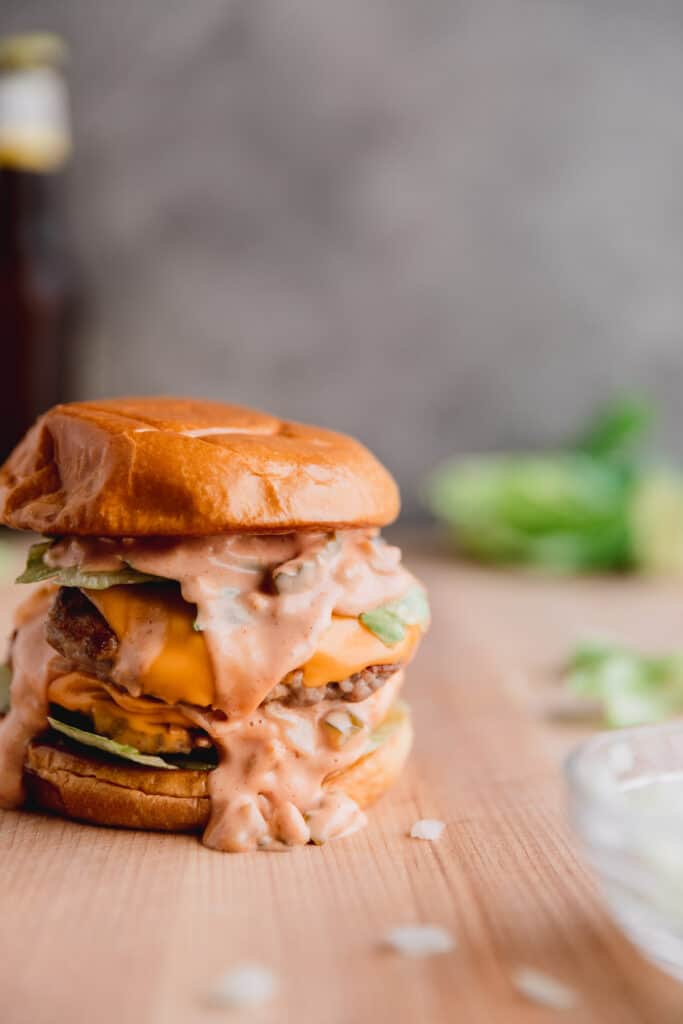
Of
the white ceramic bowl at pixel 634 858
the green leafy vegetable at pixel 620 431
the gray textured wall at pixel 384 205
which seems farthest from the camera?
the green leafy vegetable at pixel 620 431

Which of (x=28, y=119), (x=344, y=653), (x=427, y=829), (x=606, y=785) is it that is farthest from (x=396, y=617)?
(x=28, y=119)

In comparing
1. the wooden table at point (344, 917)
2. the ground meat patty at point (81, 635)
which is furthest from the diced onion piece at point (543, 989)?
the ground meat patty at point (81, 635)

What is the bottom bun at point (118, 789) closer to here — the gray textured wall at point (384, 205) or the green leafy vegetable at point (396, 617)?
the green leafy vegetable at point (396, 617)

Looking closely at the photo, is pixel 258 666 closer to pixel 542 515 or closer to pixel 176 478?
pixel 176 478

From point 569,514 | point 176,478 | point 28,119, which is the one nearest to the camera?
point 176,478

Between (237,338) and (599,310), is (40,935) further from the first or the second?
(599,310)

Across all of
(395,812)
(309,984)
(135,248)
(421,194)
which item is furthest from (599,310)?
(309,984)
